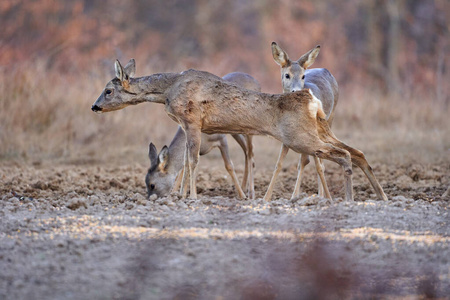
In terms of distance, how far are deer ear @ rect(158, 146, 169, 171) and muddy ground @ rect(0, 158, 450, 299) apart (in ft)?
4.55

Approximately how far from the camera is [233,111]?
8.58m

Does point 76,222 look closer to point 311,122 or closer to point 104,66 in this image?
point 311,122

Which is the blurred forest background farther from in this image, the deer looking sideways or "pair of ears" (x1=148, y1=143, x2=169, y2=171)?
the deer looking sideways

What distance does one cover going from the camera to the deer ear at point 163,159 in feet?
32.4

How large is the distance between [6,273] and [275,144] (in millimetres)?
10942

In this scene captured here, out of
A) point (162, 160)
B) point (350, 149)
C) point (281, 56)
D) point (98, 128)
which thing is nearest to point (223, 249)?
point (350, 149)

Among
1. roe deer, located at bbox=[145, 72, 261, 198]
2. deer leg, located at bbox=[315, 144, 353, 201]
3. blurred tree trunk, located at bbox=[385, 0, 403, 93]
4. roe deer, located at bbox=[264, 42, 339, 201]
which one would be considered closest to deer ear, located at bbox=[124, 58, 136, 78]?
roe deer, located at bbox=[145, 72, 261, 198]

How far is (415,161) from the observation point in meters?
13.0

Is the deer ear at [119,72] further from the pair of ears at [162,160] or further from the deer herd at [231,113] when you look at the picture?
the pair of ears at [162,160]

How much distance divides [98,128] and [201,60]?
14.9 metres

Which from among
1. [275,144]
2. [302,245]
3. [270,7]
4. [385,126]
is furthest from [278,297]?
[270,7]

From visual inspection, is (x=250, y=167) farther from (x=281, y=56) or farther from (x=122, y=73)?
(x=122, y=73)

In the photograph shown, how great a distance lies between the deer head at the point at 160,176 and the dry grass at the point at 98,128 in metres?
3.92

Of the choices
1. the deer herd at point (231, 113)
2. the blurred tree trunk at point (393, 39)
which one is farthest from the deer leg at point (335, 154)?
A: the blurred tree trunk at point (393, 39)
